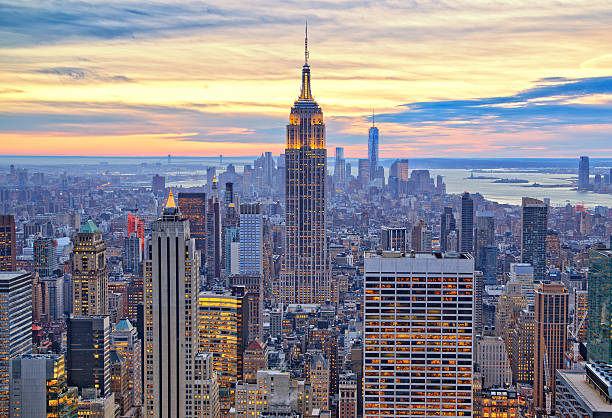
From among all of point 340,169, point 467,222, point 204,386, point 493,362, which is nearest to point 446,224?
point 467,222

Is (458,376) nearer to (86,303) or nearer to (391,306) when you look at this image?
(391,306)

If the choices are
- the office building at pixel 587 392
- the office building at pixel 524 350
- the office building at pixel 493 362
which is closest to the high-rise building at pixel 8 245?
the office building at pixel 493 362

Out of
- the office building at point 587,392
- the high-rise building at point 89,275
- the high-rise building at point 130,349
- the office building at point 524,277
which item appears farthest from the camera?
the office building at point 524,277

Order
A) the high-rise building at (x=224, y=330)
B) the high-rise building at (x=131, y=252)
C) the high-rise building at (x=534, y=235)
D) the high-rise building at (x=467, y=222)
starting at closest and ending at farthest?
the high-rise building at (x=224, y=330), the high-rise building at (x=131, y=252), the high-rise building at (x=534, y=235), the high-rise building at (x=467, y=222)

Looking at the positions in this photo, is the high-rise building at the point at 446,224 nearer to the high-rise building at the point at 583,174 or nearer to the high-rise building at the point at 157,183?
the high-rise building at the point at 583,174

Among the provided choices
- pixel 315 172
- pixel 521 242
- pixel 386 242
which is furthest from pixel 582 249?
pixel 315 172

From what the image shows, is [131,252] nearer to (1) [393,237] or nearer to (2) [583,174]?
(1) [393,237]

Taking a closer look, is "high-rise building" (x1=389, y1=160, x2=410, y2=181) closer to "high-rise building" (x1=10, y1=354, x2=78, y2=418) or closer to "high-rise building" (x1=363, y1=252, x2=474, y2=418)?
"high-rise building" (x1=10, y1=354, x2=78, y2=418)
